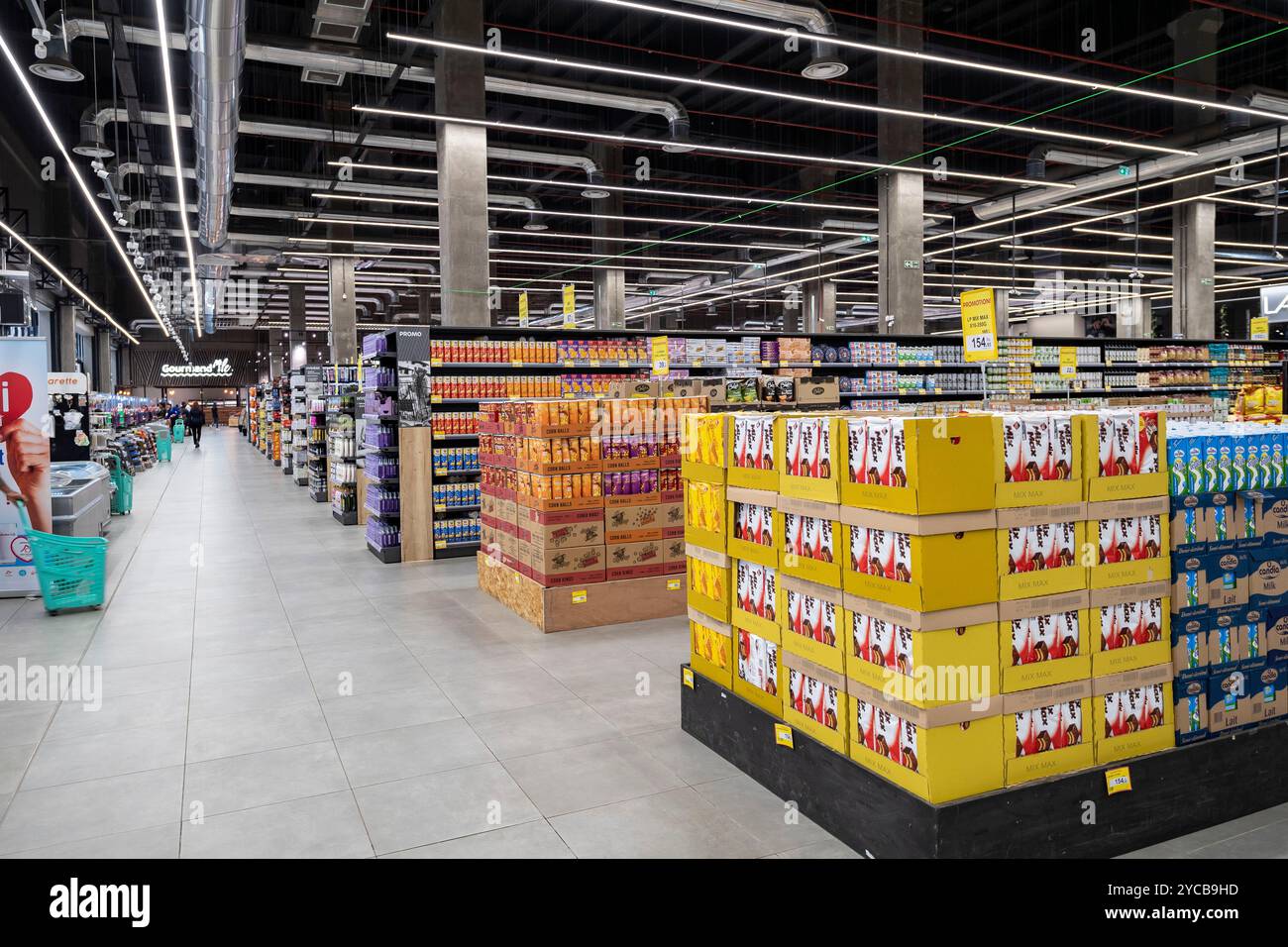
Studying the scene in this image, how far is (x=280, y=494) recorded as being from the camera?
1569 centimetres

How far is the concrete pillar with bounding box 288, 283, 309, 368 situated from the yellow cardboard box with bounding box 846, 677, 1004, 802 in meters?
25.7

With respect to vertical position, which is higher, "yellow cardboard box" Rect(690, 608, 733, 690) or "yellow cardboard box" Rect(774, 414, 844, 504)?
"yellow cardboard box" Rect(774, 414, 844, 504)

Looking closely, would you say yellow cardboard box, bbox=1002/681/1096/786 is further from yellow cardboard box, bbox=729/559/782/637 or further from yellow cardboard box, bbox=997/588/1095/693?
yellow cardboard box, bbox=729/559/782/637

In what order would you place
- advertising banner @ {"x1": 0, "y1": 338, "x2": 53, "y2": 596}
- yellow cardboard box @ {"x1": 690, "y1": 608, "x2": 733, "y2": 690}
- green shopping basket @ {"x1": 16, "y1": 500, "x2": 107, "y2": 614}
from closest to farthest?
1. yellow cardboard box @ {"x1": 690, "y1": 608, "x2": 733, "y2": 690}
2. green shopping basket @ {"x1": 16, "y1": 500, "x2": 107, "y2": 614}
3. advertising banner @ {"x1": 0, "y1": 338, "x2": 53, "y2": 596}

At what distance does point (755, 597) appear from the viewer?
11.9 feet

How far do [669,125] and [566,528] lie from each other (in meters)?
11.8

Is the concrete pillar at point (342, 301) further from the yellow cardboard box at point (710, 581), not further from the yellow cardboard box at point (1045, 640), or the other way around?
the yellow cardboard box at point (1045, 640)

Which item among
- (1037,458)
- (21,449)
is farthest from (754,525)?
(21,449)

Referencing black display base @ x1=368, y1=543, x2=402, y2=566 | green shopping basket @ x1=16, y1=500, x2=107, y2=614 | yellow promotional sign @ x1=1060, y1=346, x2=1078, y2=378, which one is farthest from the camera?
yellow promotional sign @ x1=1060, y1=346, x2=1078, y2=378

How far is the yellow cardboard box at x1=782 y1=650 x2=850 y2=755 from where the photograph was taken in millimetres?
3037

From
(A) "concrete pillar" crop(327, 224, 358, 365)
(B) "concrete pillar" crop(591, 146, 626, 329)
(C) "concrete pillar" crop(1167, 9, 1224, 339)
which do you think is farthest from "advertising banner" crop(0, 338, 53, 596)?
(C) "concrete pillar" crop(1167, 9, 1224, 339)

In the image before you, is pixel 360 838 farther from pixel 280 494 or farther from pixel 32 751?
pixel 280 494

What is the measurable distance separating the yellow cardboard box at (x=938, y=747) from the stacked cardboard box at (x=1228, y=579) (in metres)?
0.91
